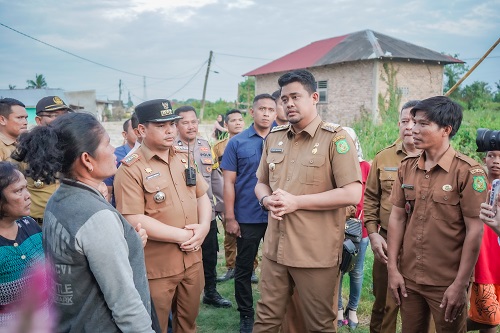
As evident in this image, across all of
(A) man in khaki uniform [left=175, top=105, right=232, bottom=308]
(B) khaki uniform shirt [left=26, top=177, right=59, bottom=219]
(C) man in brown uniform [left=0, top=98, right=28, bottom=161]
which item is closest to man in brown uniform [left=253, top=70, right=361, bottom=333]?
(A) man in khaki uniform [left=175, top=105, right=232, bottom=308]

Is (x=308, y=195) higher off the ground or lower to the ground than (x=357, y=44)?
lower

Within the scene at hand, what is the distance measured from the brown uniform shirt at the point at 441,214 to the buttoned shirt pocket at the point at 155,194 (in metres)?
1.70

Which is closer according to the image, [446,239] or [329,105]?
[446,239]

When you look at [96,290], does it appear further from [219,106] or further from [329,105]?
[219,106]

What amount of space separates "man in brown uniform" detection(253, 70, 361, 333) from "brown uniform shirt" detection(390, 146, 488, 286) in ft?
1.39

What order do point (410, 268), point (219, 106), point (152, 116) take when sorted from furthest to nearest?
point (219, 106)
point (152, 116)
point (410, 268)

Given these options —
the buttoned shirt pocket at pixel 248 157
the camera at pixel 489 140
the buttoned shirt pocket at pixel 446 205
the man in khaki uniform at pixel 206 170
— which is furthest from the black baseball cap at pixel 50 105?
the camera at pixel 489 140

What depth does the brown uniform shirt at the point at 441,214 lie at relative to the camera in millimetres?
2387

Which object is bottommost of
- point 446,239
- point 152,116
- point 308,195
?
point 446,239

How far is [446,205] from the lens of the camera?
8.02 ft

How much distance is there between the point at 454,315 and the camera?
2.42 meters

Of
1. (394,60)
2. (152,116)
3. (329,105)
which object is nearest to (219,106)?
(329,105)

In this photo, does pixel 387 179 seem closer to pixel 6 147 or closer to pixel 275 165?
pixel 275 165

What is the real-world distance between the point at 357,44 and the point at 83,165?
1974 cm
